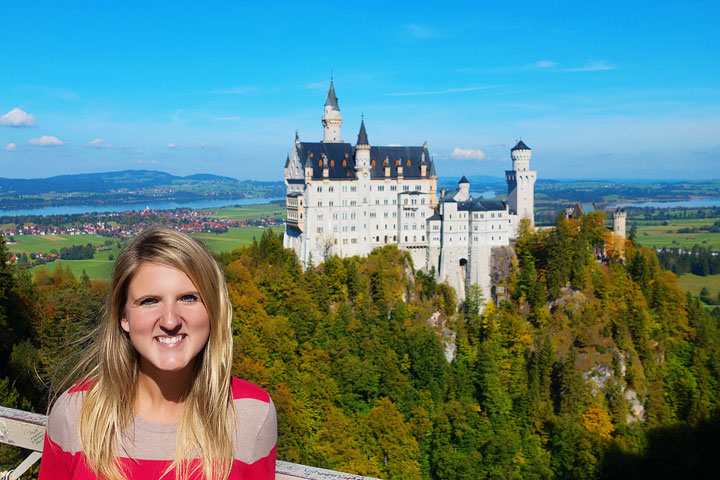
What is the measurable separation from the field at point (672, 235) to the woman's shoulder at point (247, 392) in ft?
477

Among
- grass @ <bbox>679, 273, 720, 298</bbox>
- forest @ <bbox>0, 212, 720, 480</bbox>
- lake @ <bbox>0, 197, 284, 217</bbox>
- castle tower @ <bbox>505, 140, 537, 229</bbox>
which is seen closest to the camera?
forest @ <bbox>0, 212, 720, 480</bbox>

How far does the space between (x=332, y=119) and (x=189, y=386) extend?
178 feet

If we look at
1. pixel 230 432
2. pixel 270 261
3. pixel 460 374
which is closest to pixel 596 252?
pixel 460 374

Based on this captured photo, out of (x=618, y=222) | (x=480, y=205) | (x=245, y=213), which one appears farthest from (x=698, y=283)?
(x=245, y=213)

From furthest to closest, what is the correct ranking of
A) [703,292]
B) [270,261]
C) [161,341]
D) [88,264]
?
[703,292] < [88,264] < [270,261] < [161,341]

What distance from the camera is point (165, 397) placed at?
368cm

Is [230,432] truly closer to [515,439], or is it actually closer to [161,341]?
[161,341]

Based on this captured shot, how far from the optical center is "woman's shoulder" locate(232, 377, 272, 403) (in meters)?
3.64

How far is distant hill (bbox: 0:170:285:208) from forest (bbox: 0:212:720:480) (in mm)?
60413

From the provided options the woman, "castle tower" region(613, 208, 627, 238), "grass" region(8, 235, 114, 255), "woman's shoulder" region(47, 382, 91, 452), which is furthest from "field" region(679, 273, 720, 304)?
"woman's shoulder" region(47, 382, 91, 452)

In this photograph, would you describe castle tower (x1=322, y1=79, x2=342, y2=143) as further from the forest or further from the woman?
the woman

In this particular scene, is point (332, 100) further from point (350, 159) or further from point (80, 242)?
point (80, 242)

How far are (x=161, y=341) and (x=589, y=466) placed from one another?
39635mm

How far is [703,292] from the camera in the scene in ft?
323
